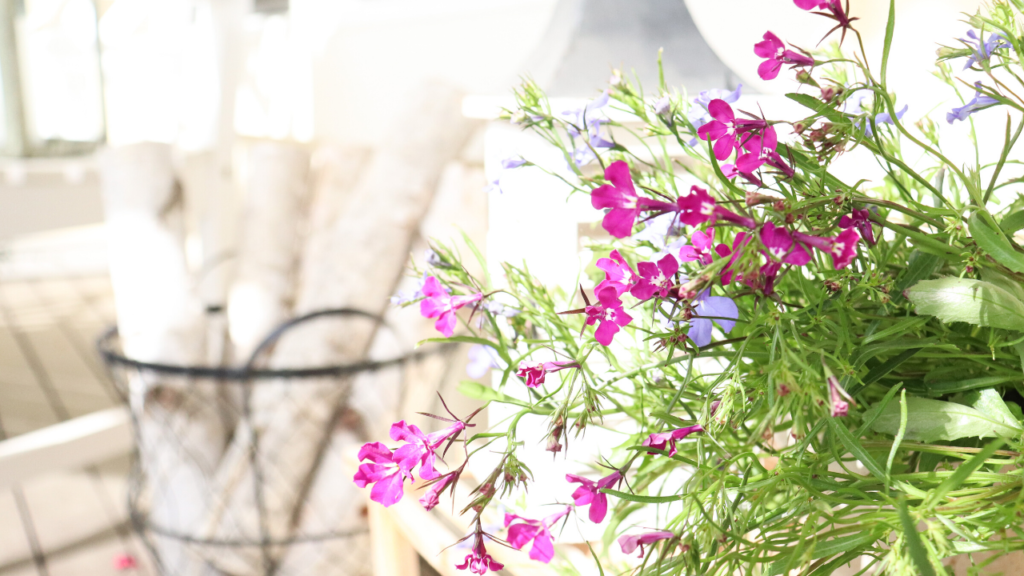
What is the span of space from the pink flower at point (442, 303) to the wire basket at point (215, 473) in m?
0.64

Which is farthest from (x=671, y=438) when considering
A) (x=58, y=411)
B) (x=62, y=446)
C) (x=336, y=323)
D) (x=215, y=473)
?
(x=58, y=411)

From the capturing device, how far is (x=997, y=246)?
22cm

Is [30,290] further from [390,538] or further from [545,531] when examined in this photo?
[545,531]

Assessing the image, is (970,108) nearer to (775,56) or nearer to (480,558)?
(775,56)

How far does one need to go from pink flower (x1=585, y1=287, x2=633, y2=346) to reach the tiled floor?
1.38 meters

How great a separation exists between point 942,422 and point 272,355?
0.92 metres

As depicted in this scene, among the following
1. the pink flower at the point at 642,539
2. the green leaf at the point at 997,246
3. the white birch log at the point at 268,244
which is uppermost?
the green leaf at the point at 997,246

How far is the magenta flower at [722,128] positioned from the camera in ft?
0.69

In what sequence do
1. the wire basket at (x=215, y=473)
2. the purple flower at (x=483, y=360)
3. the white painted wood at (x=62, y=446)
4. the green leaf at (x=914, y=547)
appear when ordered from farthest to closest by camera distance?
the white painted wood at (x=62, y=446) < the wire basket at (x=215, y=473) < the purple flower at (x=483, y=360) < the green leaf at (x=914, y=547)

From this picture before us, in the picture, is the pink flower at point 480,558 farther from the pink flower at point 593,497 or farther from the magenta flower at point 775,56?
the magenta flower at point 775,56

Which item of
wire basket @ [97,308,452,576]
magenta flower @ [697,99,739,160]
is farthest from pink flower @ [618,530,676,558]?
wire basket @ [97,308,452,576]

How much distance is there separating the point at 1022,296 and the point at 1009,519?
76mm

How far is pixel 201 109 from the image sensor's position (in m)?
1.30

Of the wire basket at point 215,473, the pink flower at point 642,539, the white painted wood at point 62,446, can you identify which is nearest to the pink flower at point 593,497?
the pink flower at point 642,539
